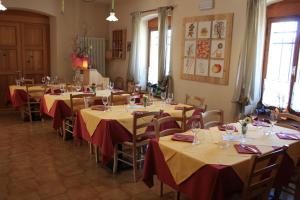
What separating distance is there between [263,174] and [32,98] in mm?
5472

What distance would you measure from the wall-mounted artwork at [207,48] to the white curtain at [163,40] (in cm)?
50

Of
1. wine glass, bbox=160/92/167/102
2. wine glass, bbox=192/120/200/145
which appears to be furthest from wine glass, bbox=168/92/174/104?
wine glass, bbox=192/120/200/145

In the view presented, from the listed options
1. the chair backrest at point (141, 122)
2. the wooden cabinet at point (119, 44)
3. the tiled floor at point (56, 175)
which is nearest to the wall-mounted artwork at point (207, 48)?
the chair backrest at point (141, 122)

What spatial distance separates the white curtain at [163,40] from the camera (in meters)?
6.35

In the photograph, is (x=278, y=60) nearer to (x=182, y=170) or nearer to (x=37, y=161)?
(x=182, y=170)

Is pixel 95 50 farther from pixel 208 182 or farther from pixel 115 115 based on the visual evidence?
pixel 208 182

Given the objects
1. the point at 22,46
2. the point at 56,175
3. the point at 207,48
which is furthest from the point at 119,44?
the point at 56,175

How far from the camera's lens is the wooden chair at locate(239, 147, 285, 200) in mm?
2213

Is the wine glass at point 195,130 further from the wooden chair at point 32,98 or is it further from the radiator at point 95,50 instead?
the radiator at point 95,50

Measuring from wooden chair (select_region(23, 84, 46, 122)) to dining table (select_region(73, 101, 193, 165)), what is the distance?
2606mm

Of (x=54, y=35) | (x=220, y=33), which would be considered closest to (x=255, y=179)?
(x=220, y=33)

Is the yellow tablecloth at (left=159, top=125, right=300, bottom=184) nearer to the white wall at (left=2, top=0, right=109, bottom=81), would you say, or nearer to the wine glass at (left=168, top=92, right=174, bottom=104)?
the wine glass at (left=168, top=92, right=174, bottom=104)

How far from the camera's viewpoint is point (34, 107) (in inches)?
267

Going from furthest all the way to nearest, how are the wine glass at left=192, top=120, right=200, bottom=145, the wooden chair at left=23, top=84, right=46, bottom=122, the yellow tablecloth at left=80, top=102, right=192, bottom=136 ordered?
the wooden chair at left=23, top=84, right=46, bottom=122, the yellow tablecloth at left=80, top=102, right=192, bottom=136, the wine glass at left=192, top=120, right=200, bottom=145
